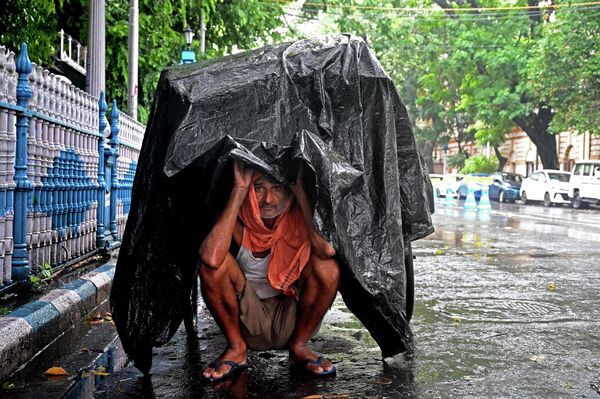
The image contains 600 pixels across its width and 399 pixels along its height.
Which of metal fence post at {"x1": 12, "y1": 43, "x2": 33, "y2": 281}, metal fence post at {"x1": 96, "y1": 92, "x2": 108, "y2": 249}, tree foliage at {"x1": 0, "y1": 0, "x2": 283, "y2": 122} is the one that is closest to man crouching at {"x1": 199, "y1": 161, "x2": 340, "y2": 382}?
metal fence post at {"x1": 12, "y1": 43, "x2": 33, "y2": 281}

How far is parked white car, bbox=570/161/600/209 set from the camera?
28875 millimetres

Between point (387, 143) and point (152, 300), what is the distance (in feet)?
4.43

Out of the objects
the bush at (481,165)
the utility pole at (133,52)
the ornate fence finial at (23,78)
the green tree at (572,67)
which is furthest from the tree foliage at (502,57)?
the ornate fence finial at (23,78)

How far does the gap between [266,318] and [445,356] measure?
1.07 metres

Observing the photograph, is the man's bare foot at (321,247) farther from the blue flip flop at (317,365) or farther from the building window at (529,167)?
the building window at (529,167)

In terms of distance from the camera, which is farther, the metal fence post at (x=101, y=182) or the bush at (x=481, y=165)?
the bush at (x=481, y=165)

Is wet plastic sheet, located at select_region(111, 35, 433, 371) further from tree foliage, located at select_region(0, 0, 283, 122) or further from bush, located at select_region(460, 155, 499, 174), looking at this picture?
bush, located at select_region(460, 155, 499, 174)

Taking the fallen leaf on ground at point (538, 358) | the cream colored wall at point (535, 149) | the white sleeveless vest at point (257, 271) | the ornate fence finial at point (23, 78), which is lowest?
the fallen leaf on ground at point (538, 358)

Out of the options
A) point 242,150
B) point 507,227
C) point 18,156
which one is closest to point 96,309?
point 18,156

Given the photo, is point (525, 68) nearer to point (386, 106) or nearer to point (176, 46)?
point (176, 46)

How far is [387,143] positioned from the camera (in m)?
3.75

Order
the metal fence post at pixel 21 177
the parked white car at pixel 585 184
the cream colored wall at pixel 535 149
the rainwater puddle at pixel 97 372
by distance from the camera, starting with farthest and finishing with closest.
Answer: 1. the cream colored wall at pixel 535 149
2. the parked white car at pixel 585 184
3. the metal fence post at pixel 21 177
4. the rainwater puddle at pixel 97 372

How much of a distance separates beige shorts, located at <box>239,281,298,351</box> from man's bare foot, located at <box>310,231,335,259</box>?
399 mm

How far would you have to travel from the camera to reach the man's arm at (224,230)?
350cm
